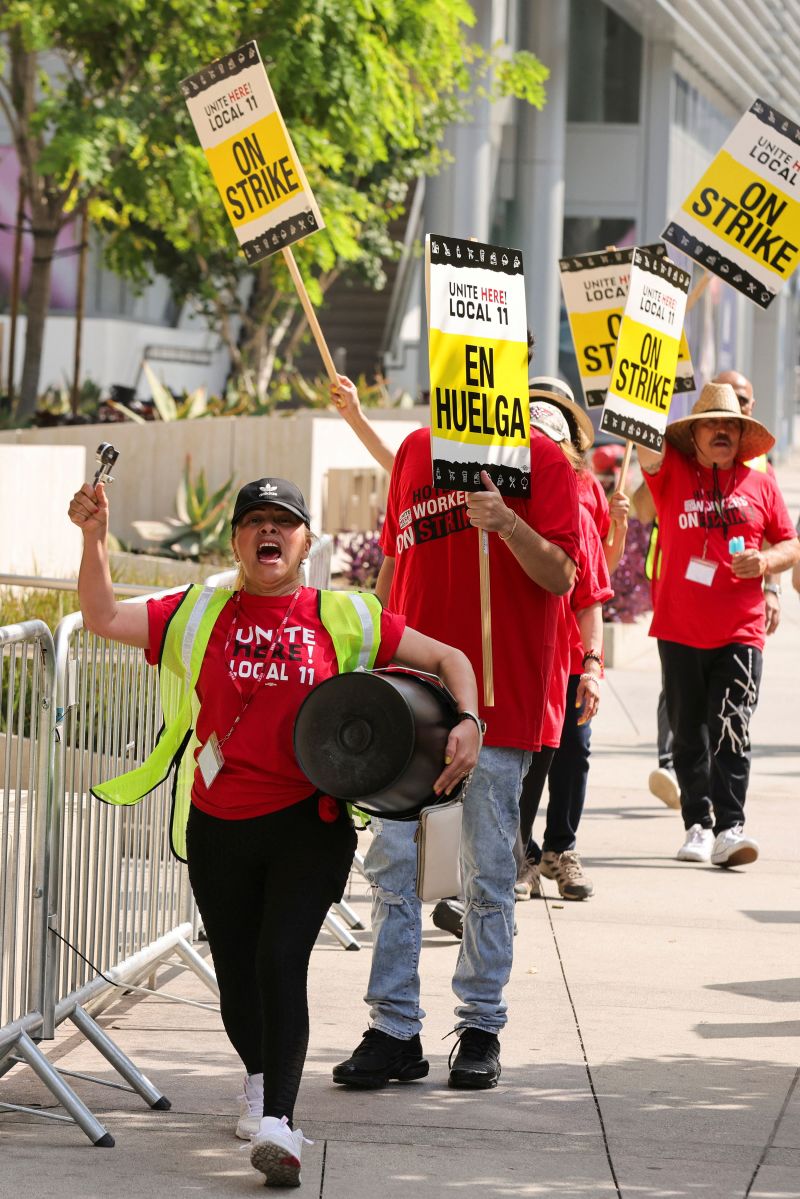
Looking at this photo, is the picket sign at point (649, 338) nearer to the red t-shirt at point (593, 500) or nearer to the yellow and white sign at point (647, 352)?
the yellow and white sign at point (647, 352)

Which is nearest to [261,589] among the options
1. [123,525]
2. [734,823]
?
[734,823]

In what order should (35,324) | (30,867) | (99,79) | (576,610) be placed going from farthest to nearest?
1. (35,324)
2. (99,79)
3. (576,610)
4. (30,867)

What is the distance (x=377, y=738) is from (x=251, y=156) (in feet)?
11.6

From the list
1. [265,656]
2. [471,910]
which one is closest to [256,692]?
[265,656]

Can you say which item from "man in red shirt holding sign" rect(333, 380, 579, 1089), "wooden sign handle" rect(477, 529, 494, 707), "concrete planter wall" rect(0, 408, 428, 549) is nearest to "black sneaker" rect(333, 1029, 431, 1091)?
"man in red shirt holding sign" rect(333, 380, 579, 1089)

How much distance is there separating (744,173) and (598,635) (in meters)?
2.75

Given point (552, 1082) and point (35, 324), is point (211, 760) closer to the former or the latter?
point (552, 1082)

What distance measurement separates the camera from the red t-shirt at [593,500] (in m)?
7.50

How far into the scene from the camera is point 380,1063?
5336 mm

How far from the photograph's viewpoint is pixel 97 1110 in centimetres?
511

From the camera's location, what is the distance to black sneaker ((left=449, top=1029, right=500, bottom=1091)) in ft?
17.5

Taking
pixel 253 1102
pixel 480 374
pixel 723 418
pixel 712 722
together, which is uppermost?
pixel 723 418

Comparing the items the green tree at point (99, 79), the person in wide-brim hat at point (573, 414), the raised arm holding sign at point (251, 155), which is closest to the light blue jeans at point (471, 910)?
the person in wide-brim hat at point (573, 414)

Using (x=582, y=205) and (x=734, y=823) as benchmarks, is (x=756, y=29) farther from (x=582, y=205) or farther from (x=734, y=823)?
(x=734, y=823)
